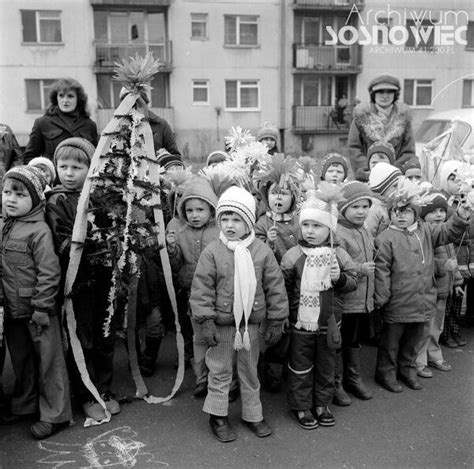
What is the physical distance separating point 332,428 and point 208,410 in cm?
87

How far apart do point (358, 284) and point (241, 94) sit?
19.7 metres

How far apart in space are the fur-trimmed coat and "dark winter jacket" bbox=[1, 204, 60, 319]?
3469 mm

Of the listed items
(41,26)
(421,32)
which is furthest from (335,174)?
(41,26)

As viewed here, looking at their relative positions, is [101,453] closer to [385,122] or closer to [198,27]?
[385,122]

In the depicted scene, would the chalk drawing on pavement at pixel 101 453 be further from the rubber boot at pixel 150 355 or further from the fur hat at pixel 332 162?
the fur hat at pixel 332 162

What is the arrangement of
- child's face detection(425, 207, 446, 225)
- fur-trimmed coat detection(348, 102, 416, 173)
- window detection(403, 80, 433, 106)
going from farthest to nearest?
window detection(403, 80, 433, 106)
fur-trimmed coat detection(348, 102, 416, 173)
child's face detection(425, 207, 446, 225)

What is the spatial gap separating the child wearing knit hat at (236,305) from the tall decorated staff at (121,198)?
0.50 m

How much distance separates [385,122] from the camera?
18.7 ft

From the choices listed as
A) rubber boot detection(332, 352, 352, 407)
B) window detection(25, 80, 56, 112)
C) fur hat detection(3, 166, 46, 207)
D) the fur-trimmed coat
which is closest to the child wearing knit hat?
rubber boot detection(332, 352, 352, 407)

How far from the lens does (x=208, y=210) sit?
13.7 feet

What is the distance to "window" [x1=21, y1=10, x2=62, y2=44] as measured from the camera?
847 inches

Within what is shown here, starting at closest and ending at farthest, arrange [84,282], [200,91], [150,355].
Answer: [84,282] → [150,355] → [200,91]

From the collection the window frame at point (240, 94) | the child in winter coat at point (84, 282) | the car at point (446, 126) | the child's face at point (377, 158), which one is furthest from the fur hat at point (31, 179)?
the window frame at point (240, 94)

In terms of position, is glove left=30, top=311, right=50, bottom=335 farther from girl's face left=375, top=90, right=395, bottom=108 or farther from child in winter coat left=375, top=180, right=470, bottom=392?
girl's face left=375, top=90, right=395, bottom=108
